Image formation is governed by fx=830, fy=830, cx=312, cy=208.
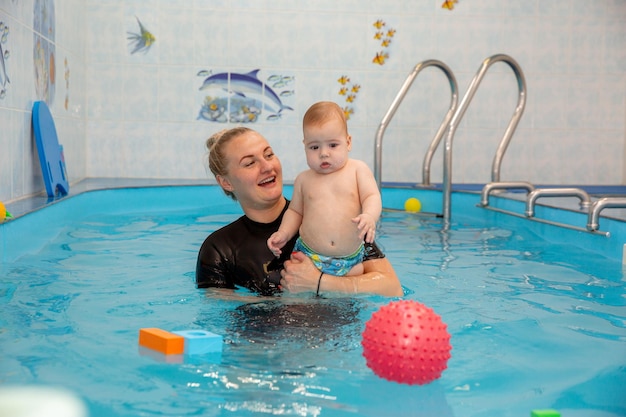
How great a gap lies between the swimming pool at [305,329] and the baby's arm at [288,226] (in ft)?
0.70

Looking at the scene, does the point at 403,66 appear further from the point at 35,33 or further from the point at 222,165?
the point at 222,165

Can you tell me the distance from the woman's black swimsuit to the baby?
0.12m

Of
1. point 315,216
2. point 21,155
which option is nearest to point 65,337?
point 315,216

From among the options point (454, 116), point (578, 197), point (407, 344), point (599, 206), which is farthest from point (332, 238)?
point (454, 116)

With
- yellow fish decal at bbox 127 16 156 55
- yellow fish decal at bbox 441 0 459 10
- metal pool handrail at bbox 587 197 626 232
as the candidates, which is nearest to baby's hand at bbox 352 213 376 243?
metal pool handrail at bbox 587 197 626 232

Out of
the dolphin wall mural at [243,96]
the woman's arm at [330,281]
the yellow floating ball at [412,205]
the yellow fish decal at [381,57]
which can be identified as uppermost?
the yellow fish decal at [381,57]

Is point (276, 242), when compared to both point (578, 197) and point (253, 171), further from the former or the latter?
point (578, 197)

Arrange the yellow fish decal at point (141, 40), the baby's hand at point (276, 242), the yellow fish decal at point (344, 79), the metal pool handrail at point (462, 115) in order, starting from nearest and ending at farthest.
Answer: the baby's hand at point (276, 242) → the metal pool handrail at point (462, 115) → the yellow fish decal at point (141, 40) → the yellow fish decal at point (344, 79)

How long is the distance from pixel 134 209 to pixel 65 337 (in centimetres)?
481

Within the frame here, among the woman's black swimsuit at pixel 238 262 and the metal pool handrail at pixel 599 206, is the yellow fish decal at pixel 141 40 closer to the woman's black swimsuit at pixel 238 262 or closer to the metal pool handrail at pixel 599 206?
the metal pool handrail at pixel 599 206

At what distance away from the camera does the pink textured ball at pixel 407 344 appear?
2199mm

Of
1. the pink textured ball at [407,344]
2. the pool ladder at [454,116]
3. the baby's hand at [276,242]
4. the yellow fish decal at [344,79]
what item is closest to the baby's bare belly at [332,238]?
the baby's hand at [276,242]

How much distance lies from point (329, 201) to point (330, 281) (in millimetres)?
326

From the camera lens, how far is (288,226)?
3.28m
